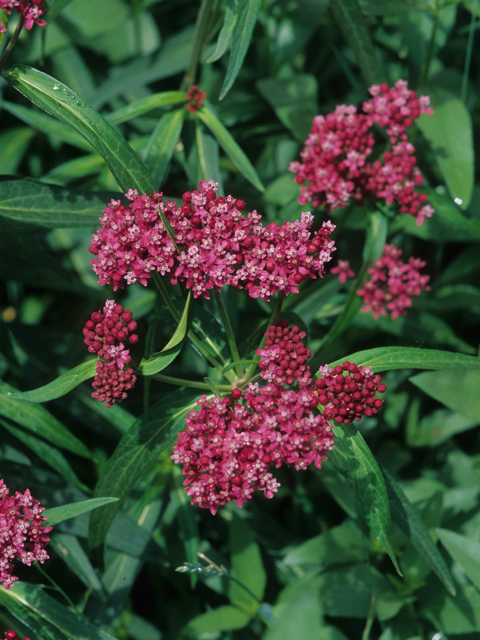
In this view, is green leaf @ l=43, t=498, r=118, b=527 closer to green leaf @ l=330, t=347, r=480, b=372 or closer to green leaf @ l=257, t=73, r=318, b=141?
green leaf @ l=330, t=347, r=480, b=372

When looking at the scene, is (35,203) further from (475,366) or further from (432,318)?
(432,318)

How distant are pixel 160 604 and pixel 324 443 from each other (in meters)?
1.91

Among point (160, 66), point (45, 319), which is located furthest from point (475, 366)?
point (45, 319)

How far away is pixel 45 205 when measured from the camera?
261 centimetres

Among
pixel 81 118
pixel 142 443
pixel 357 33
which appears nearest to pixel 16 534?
pixel 142 443

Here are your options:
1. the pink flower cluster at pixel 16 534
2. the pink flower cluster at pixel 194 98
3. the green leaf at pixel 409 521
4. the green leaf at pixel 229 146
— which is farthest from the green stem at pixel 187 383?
the pink flower cluster at pixel 194 98

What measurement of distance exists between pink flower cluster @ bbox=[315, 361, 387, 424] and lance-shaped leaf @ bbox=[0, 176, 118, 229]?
125cm

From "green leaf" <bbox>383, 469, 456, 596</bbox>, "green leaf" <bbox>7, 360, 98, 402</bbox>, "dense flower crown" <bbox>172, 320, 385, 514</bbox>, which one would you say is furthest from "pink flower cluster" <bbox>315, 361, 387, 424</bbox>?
"green leaf" <bbox>7, 360, 98, 402</bbox>

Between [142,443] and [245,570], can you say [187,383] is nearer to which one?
[142,443]

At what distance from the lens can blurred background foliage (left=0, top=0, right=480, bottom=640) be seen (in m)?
2.82

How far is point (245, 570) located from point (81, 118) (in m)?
2.25

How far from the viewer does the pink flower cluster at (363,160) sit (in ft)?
9.35

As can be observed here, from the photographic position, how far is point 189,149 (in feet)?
10.0

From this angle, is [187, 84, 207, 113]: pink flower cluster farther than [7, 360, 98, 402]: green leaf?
Yes
